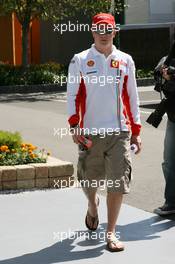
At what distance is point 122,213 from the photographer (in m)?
6.70

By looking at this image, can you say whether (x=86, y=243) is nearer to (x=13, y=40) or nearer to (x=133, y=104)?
(x=133, y=104)

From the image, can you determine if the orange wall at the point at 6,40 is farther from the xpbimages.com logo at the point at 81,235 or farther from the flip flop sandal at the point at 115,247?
the flip flop sandal at the point at 115,247

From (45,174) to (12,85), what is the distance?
17.1 m

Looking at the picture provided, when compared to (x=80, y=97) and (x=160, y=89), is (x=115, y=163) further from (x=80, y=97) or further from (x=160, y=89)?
(x=160, y=89)

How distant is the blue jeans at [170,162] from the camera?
21.4 feet

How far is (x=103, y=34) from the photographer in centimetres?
535

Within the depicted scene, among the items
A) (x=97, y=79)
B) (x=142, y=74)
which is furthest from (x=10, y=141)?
(x=142, y=74)

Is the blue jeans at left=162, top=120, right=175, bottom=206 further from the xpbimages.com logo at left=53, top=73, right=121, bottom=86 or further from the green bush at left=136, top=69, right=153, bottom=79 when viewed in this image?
the green bush at left=136, top=69, right=153, bottom=79

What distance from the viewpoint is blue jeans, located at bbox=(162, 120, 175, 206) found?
21.4ft

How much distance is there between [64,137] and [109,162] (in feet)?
23.5

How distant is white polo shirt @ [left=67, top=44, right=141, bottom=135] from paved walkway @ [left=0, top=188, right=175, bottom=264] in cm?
100

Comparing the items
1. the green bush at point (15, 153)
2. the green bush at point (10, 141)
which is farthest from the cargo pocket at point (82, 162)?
the green bush at point (10, 141)

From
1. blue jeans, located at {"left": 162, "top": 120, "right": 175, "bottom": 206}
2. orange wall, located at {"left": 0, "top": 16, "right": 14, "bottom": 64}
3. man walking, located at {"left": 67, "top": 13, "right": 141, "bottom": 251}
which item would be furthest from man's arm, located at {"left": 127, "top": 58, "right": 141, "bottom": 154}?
orange wall, located at {"left": 0, "top": 16, "right": 14, "bottom": 64}

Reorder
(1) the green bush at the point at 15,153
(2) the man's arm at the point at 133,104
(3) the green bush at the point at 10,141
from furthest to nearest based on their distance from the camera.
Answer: (3) the green bush at the point at 10,141 → (1) the green bush at the point at 15,153 → (2) the man's arm at the point at 133,104
